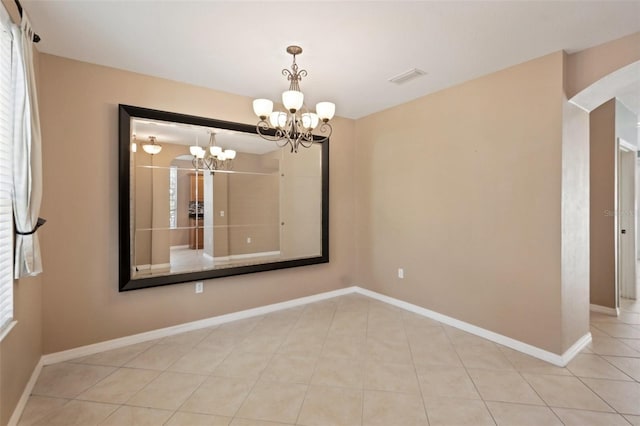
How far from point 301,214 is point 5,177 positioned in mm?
2924

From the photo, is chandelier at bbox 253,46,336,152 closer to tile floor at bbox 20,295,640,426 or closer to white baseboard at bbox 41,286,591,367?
tile floor at bbox 20,295,640,426

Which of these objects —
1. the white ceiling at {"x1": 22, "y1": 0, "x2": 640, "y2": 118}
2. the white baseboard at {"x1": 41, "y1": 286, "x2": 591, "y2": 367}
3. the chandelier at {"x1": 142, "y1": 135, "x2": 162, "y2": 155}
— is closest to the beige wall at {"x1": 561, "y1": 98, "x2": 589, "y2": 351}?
the white baseboard at {"x1": 41, "y1": 286, "x2": 591, "y2": 367}

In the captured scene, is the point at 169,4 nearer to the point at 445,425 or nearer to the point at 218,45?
the point at 218,45

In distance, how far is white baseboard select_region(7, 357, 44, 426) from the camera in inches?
75.8

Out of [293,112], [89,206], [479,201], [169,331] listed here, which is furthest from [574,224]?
[89,206]

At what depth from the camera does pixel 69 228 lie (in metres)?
2.78

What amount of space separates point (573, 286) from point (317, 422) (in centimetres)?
255

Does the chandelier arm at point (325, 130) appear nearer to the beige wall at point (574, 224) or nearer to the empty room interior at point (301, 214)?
the empty room interior at point (301, 214)

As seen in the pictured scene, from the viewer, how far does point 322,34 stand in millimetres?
2416

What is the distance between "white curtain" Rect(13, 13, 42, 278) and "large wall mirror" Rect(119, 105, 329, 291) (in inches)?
33.1

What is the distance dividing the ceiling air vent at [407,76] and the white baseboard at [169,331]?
2.92m

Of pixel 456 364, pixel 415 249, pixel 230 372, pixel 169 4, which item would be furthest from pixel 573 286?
pixel 169 4

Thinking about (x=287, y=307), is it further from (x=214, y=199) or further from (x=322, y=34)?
(x=322, y=34)

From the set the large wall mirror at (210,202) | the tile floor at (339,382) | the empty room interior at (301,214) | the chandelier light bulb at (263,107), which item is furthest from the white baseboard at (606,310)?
the chandelier light bulb at (263,107)
